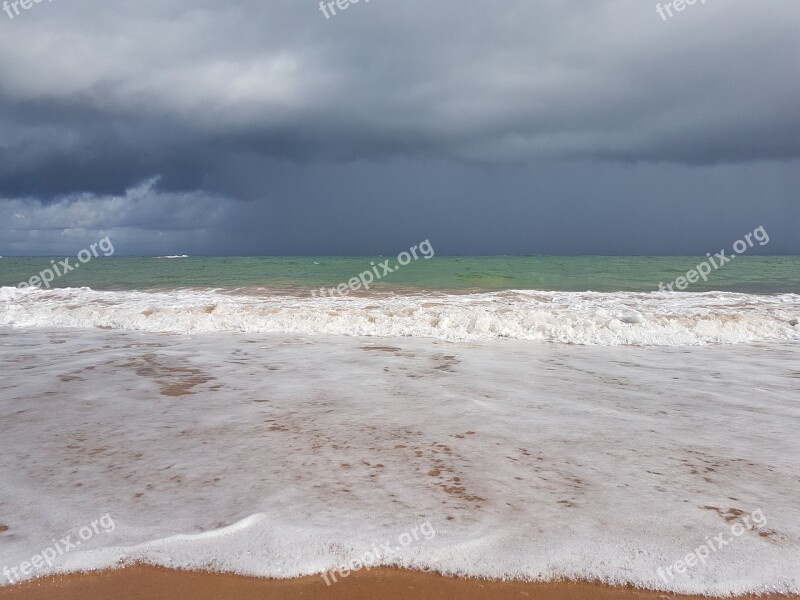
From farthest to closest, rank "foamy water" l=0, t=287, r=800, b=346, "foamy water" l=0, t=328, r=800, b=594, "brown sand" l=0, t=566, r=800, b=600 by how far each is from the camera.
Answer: "foamy water" l=0, t=287, r=800, b=346 → "foamy water" l=0, t=328, r=800, b=594 → "brown sand" l=0, t=566, r=800, b=600

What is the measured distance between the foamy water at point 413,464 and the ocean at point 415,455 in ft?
0.07

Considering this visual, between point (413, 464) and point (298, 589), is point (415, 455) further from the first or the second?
point (298, 589)

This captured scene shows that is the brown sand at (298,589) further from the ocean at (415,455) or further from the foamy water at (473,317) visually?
the foamy water at (473,317)

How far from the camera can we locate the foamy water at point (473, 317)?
36.3 feet

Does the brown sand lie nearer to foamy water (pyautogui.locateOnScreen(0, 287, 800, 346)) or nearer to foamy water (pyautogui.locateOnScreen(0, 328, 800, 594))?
foamy water (pyautogui.locateOnScreen(0, 328, 800, 594))

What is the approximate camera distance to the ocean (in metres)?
2.96

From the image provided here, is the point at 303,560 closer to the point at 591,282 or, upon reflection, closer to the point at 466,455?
the point at 466,455

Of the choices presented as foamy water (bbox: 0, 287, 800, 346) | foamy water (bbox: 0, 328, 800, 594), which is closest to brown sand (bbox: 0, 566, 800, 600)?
foamy water (bbox: 0, 328, 800, 594)

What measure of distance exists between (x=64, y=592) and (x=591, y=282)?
24864 millimetres

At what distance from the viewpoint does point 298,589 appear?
267 cm

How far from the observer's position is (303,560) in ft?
9.47

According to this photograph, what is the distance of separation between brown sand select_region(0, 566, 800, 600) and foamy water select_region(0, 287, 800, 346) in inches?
333

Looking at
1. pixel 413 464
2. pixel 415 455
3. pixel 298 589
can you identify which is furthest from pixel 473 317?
pixel 298 589

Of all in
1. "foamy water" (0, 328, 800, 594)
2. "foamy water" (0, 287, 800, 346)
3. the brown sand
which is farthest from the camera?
"foamy water" (0, 287, 800, 346)
